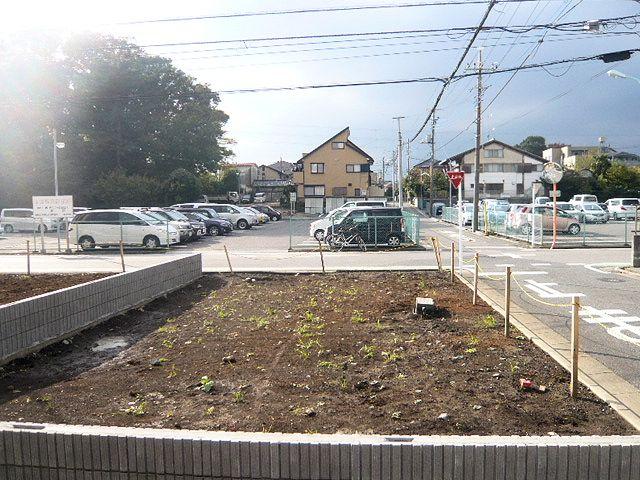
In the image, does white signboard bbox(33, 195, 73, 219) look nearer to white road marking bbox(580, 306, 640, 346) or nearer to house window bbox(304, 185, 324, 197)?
white road marking bbox(580, 306, 640, 346)

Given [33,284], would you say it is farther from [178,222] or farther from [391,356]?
[178,222]

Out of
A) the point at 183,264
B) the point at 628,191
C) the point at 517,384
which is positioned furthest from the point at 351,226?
the point at 628,191

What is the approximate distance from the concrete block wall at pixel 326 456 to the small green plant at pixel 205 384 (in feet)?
5.05

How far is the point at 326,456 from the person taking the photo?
3455 millimetres

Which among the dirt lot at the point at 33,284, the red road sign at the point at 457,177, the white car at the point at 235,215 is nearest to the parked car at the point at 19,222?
the white car at the point at 235,215

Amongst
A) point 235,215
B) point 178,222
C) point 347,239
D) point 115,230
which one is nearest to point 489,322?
point 347,239

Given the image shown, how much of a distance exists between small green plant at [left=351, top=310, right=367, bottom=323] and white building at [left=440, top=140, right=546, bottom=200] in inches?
2666

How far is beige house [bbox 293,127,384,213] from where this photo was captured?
65.8 m

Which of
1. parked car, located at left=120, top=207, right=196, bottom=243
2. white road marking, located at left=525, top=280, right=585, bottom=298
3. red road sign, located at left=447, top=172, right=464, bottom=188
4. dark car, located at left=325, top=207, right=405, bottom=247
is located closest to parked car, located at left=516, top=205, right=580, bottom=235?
dark car, located at left=325, top=207, right=405, bottom=247

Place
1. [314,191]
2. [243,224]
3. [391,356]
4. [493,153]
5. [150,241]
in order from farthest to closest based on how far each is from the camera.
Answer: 1. [493,153]
2. [314,191]
3. [243,224]
4. [150,241]
5. [391,356]

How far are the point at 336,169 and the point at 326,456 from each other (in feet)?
208

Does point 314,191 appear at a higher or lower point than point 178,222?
higher

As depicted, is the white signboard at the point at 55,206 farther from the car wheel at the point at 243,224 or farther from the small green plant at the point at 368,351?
the small green plant at the point at 368,351

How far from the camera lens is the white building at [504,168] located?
73.8 m
